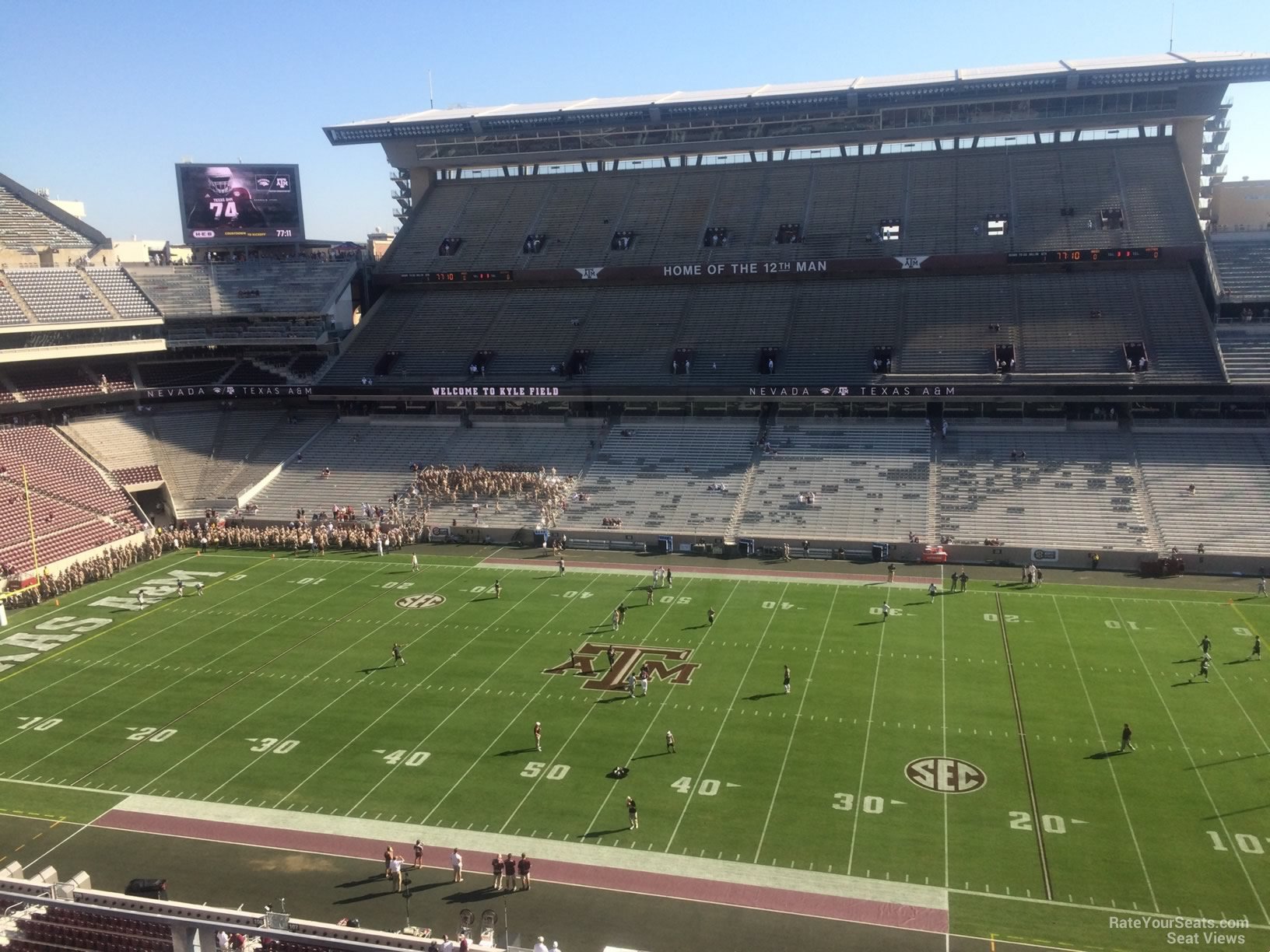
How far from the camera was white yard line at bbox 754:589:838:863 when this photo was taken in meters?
22.5

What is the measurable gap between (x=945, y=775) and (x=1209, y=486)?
1061 inches

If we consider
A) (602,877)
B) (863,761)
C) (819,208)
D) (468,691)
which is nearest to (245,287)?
(819,208)

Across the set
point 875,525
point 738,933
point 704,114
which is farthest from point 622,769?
point 704,114

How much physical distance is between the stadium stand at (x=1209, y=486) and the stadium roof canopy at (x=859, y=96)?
21190mm

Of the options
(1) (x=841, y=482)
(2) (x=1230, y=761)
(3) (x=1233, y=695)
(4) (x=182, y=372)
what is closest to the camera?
(2) (x=1230, y=761)

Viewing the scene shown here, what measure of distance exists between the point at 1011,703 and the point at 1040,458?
890 inches

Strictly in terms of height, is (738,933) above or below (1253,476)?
below

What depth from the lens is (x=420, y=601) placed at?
3975 cm

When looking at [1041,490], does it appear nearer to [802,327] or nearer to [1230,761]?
[802,327]

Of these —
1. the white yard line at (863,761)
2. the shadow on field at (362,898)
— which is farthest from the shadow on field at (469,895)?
the white yard line at (863,761)

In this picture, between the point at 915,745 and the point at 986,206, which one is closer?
the point at 915,745

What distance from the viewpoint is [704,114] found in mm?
64812

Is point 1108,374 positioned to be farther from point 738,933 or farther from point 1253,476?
point 738,933

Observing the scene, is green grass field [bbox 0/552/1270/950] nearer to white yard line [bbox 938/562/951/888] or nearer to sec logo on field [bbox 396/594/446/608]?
white yard line [bbox 938/562/951/888]
